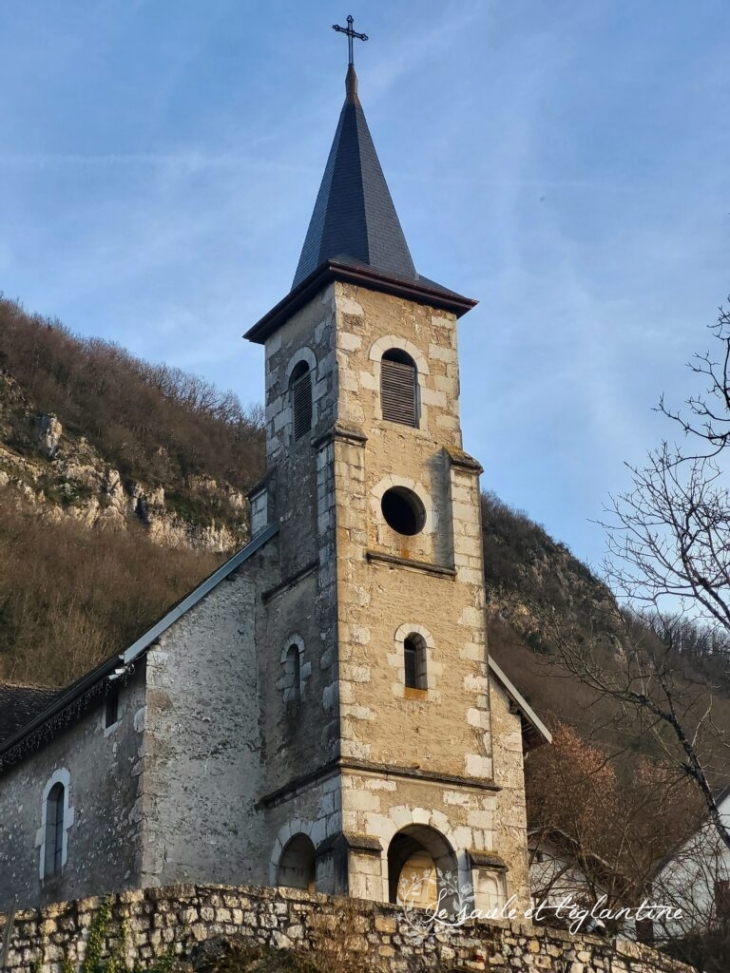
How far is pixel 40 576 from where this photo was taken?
46.2m

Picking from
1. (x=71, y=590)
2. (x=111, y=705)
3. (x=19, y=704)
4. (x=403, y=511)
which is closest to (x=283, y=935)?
(x=111, y=705)

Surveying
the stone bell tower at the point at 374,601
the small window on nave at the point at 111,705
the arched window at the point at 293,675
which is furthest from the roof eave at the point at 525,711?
the small window on nave at the point at 111,705

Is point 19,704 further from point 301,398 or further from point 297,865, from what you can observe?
point 297,865

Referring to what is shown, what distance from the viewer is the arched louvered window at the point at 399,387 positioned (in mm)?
21891

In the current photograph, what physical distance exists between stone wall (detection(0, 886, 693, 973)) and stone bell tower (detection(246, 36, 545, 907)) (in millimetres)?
4703

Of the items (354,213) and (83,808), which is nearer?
(83,808)

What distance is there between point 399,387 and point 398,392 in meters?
0.09

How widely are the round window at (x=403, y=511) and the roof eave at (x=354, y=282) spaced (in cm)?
317

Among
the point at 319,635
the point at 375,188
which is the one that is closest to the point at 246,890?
the point at 319,635

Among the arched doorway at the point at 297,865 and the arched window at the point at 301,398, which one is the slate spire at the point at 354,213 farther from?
the arched doorway at the point at 297,865

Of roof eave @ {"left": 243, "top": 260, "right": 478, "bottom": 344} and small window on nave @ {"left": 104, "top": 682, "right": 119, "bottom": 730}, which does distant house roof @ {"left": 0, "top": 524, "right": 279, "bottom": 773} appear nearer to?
small window on nave @ {"left": 104, "top": 682, "right": 119, "bottom": 730}

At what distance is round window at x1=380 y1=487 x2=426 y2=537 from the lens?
21359 mm

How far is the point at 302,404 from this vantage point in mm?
22453

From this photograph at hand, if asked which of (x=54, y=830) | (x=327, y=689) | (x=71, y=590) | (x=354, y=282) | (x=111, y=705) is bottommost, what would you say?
(x=54, y=830)
